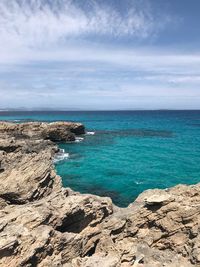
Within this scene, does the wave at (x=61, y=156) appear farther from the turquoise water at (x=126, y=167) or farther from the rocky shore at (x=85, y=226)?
the rocky shore at (x=85, y=226)

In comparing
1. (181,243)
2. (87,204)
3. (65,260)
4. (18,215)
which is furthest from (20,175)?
(181,243)

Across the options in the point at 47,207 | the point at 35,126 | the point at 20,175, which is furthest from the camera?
the point at 35,126

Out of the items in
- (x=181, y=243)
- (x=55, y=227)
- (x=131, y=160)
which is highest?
(x=55, y=227)

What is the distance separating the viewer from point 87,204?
61.4 ft

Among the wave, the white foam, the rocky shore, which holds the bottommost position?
the white foam

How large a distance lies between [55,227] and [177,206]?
6.51 metres

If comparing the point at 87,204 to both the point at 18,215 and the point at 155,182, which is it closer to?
the point at 18,215

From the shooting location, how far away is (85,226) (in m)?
18.3

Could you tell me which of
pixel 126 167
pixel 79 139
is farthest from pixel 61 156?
pixel 79 139

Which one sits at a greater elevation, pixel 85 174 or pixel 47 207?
pixel 47 207

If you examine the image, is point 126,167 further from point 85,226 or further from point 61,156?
point 85,226

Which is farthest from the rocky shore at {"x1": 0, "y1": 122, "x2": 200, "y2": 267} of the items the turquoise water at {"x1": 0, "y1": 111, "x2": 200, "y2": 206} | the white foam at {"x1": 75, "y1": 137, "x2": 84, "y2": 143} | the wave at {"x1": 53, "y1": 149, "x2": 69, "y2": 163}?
the white foam at {"x1": 75, "y1": 137, "x2": 84, "y2": 143}

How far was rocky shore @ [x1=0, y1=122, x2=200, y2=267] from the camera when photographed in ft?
45.2

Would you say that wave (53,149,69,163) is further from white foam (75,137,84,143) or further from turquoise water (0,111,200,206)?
white foam (75,137,84,143)
